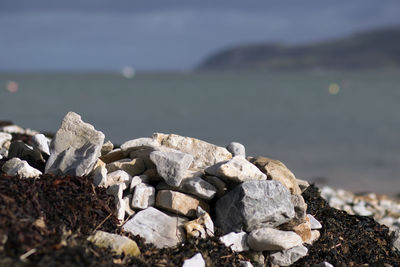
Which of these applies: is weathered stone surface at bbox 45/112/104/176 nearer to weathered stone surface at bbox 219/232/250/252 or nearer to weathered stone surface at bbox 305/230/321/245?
weathered stone surface at bbox 219/232/250/252

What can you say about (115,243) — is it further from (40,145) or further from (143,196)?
(40,145)

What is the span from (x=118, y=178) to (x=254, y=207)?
151cm

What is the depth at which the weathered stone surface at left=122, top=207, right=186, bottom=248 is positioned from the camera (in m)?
5.34

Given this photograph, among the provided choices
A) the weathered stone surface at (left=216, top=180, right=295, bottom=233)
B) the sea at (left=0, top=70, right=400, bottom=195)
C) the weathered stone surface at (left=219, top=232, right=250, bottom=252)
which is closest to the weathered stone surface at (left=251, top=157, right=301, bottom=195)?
the weathered stone surface at (left=216, top=180, right=295, bottom=233)

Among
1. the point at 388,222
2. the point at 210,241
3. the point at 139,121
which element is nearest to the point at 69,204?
the point at 210,241

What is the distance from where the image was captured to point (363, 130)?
98.0 ft

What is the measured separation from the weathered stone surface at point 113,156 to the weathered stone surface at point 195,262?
2088 millimetres

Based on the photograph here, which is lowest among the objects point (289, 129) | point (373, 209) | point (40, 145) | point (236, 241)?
point (289, 129)

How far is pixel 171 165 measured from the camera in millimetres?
5637

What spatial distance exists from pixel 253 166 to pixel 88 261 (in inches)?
92.9

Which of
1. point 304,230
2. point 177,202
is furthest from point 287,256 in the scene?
point 177,202

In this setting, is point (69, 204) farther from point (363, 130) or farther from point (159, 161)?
point (363, 130)

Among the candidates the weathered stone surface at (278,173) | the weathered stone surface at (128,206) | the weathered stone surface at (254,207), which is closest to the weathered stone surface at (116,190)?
the weathered stone surface at (128,206)

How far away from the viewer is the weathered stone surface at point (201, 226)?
5445mm
